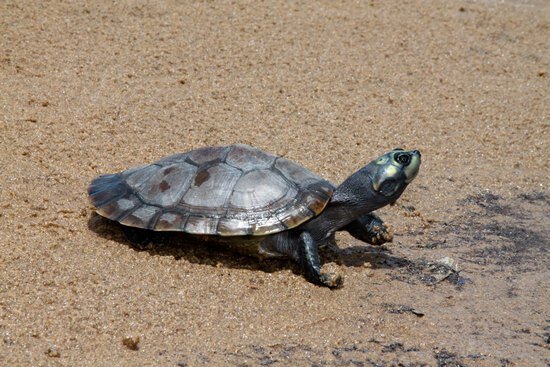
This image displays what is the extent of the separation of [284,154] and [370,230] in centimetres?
131

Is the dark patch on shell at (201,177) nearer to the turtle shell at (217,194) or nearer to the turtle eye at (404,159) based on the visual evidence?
the turtle shell at (217,194)

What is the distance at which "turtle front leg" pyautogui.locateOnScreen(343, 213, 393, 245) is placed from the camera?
4793 mm

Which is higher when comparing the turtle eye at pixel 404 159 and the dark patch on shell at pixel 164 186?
the turtle eye at pixel 404 159

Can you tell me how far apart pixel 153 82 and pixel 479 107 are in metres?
2.87

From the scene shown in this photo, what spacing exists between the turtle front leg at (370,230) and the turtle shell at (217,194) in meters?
0.32

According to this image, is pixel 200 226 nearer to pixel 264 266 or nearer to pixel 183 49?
pixel 264 266

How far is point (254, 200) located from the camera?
4.49m

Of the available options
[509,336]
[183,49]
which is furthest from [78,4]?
[509,336]

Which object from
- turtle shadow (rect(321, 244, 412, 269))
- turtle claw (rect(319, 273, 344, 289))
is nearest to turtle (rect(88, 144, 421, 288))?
turtle claw (rect(319, 273, 344, 289))

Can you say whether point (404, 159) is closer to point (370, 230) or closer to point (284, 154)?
point (370, 230)

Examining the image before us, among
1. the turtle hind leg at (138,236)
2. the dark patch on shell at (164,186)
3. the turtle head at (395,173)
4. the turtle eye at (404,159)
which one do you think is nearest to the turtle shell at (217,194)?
the dark patch on shell at (164,186)

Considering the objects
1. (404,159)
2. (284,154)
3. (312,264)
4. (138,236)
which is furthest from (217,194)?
(284,154)

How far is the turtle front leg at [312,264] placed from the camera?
4.36 meters

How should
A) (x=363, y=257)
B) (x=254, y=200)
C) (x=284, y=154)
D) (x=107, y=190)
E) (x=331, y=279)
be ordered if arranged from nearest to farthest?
(x=331, y=279), (x=254, y=200), (x=107, y=190), (x=363, y=257), (x=284, y=154)
